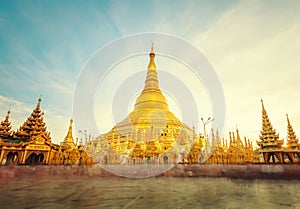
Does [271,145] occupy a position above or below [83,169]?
above

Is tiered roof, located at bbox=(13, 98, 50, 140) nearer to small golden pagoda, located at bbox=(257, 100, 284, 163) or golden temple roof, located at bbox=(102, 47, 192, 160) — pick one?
golden temple roof, located at bbox=(102, 47, 192, 160)

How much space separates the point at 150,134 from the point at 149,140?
1533 mm

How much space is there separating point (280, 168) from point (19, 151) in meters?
22.1

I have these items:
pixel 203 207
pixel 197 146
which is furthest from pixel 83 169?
pixel 197 146

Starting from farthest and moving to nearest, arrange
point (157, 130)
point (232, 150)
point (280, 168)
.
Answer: point (157, 130), point (232, 150), point (280, 168)

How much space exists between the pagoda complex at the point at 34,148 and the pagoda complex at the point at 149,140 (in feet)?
19.7

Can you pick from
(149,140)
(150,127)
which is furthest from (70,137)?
(149,140)

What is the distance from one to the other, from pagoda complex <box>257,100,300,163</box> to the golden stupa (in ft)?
29.7

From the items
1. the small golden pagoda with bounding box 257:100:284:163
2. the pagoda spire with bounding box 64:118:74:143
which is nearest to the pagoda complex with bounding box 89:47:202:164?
the pagoda spire with bounding box 64:118:74:143

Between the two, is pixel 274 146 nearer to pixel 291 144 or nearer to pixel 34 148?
pixel 291 144

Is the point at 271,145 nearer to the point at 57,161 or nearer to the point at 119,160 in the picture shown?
the point at 119,160

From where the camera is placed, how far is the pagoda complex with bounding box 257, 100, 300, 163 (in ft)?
57.0

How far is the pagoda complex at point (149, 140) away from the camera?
24062 millimetres

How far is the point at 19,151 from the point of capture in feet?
58.4
